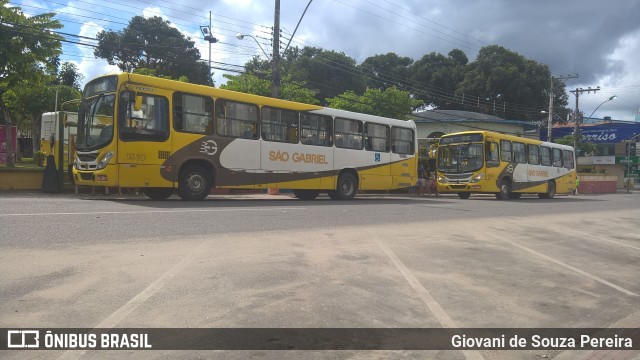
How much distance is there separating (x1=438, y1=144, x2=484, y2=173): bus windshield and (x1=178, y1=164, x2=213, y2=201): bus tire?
13046mm

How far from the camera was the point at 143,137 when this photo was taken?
1190cm

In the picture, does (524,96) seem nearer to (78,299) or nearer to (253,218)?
(253,218)

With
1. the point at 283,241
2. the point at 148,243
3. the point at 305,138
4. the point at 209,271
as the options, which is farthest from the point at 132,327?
the point at 305,138

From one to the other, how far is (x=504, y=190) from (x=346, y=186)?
9.68 metres

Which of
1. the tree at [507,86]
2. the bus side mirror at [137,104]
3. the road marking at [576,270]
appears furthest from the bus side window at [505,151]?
the tree at [507,86]

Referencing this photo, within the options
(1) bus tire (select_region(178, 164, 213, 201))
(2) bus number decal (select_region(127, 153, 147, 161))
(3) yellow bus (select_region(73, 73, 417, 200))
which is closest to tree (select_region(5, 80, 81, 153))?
(3) yellow bus (select_region(73, 73, 417, 200))

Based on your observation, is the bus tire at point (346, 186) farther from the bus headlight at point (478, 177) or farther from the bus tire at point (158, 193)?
the bus headlight at point (478, 177)

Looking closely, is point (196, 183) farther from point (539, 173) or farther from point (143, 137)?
point (539, 173)

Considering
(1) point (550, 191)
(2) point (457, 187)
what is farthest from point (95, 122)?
(1) point (550, 191)

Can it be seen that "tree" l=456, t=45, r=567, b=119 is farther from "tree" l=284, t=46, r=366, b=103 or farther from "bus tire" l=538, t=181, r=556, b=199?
"bus tire" l=538, t=181, r=556, b=199

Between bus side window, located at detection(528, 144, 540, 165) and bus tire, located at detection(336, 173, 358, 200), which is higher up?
bus side window, located at detection(528, 144, 540, 165)

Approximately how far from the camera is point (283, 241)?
25.1 ft

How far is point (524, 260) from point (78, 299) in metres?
6.02

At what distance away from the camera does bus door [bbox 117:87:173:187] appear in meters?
11.7
